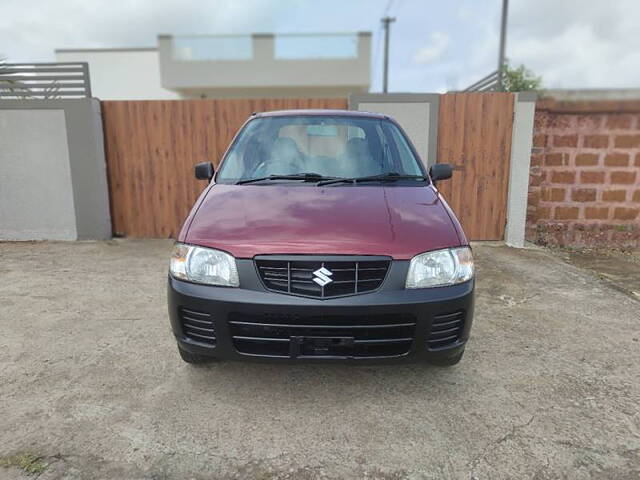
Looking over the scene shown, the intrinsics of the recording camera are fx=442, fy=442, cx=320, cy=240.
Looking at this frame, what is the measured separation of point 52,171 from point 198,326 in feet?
18.3

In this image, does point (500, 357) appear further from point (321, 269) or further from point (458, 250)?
point (321, 269)

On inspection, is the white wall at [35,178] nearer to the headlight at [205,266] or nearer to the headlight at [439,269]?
the headlight at [205,266]

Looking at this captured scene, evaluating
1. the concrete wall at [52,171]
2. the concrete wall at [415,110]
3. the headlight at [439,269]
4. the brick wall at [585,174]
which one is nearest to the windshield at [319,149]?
the headlight at [439,269]

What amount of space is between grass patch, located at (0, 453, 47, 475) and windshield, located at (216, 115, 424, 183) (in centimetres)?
194

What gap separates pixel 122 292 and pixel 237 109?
3381 mm

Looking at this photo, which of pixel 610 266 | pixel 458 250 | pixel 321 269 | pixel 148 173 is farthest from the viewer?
pixel 148 173

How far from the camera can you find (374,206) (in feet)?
8.72

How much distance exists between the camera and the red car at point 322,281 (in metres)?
2.26

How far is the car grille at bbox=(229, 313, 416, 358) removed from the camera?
2256 mm

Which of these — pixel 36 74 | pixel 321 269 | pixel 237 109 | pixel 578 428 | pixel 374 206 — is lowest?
pixel 578 428

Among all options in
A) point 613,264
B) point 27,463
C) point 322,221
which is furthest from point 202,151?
point 613,264

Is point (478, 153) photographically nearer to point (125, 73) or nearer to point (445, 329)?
point (445, 329)

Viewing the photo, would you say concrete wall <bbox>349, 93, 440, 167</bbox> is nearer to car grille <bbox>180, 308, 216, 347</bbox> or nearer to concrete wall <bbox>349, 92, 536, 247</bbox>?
concrete wall <bbox>349, 92, 536, 247</bbox>

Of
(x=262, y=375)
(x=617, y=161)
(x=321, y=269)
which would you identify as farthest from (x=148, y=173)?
(x=617, y=161)
